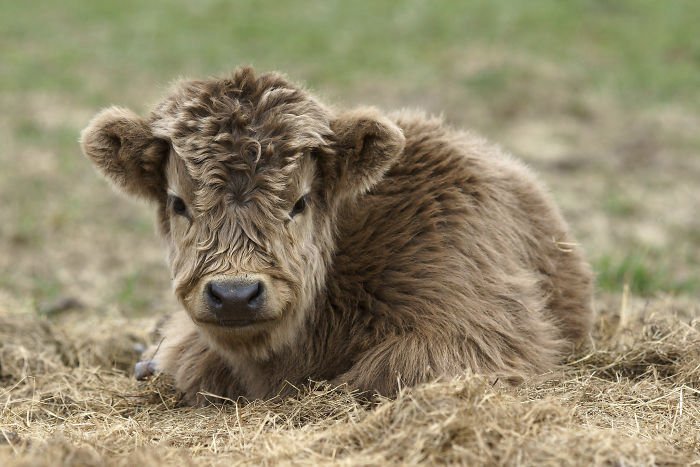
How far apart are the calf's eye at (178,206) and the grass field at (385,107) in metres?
1.10

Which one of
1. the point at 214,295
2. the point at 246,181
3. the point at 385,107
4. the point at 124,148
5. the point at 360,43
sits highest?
the point at 124,148

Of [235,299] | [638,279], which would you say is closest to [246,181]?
[235,299]

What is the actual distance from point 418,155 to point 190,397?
6.98ft

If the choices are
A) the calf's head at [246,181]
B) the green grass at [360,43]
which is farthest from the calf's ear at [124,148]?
the green grass at [360,43]

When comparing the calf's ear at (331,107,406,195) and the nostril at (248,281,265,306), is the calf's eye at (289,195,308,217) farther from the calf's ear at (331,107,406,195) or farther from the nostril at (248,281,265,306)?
the nostril at (248,281,265,306)

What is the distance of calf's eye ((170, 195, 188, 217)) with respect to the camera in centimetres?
576

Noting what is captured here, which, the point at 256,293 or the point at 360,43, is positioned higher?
the point at 360,43

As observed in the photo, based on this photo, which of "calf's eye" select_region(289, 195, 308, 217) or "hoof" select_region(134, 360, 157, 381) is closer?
"calf's eye" select_region(289, 195, 308, 217)

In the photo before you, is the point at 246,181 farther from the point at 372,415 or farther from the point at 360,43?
the point at 360,43

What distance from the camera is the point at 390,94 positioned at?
16.7 metres

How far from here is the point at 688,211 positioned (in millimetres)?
11805

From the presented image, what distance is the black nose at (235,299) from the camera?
204 inches

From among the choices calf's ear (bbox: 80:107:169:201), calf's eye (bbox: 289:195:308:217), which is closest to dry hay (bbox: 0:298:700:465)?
calf's eye (bbox: 289:195:308:217)

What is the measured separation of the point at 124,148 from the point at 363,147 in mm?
1404
